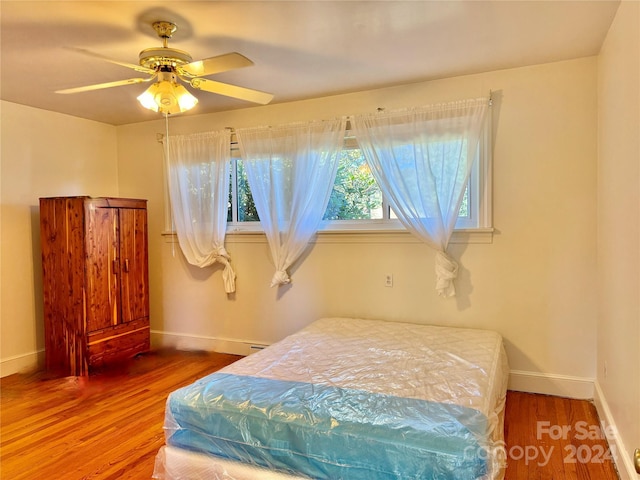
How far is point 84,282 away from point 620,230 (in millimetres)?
3804

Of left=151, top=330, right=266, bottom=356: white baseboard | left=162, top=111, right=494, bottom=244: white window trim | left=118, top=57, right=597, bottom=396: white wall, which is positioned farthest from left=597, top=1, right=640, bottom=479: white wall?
left=151, top=330, right=266, bottom=356: white baseboard

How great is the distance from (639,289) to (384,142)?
197cm

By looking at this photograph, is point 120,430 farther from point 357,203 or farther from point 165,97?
point 357,203

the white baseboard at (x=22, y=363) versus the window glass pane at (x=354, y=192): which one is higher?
the window glass pane at (x=354, y=192)

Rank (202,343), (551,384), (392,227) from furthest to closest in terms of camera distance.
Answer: (202,343)
(392,227)
(551,384)

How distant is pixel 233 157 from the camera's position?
3.96 meters

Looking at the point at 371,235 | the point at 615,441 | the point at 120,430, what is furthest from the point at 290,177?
the point at 615,441

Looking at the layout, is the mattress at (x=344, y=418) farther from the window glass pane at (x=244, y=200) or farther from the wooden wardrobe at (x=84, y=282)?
the wooden wardrobe at (x=84, y=282)

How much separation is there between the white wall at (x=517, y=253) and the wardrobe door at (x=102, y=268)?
1462mm

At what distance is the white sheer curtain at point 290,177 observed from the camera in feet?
11.4

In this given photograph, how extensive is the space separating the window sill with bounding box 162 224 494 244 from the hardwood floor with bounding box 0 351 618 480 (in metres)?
1.16

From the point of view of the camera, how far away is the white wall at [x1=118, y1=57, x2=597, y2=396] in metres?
2.83

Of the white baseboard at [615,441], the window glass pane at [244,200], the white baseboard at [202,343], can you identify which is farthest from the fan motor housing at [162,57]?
the white baseboard at [615,441]

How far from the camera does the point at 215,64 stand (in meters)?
2.12
